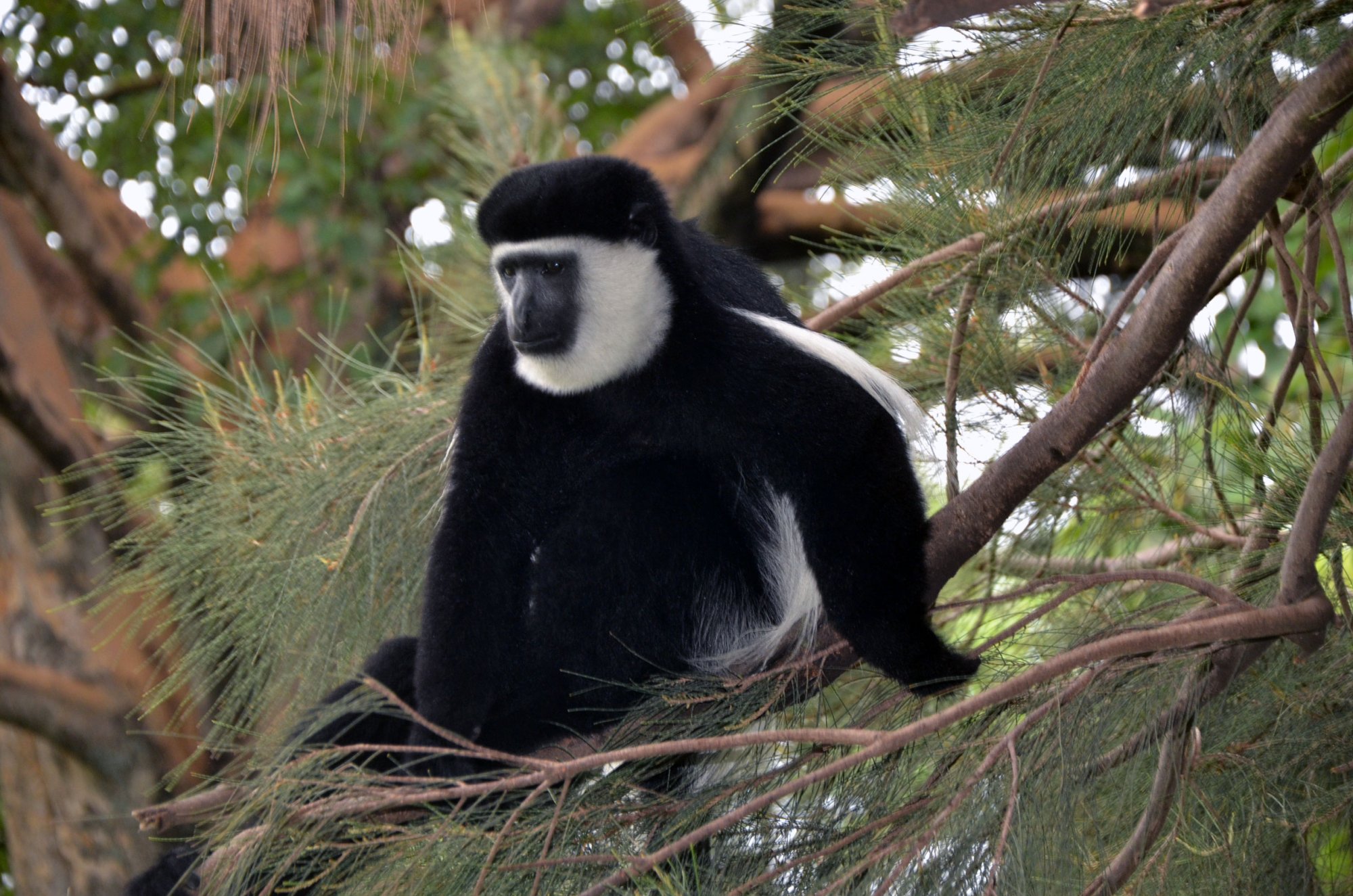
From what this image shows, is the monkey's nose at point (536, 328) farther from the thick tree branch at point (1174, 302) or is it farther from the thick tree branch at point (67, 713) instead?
the thick tree branch at point (67, 713)

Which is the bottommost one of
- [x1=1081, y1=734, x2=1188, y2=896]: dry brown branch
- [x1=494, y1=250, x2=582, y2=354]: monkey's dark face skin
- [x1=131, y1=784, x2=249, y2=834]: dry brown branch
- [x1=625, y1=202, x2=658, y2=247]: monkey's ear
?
[x1=131, y1=784, x2=249, y2=834]: dry brown branch

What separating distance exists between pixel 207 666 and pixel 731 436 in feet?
2.34

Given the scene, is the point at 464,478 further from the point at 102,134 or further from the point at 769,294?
the point at 102,134

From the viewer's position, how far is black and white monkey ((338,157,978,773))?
1.41 meters

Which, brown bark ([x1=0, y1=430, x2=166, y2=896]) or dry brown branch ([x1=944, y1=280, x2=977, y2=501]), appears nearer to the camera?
dry brown branch ([x1=944, y1=280, x2=977, y2=501])

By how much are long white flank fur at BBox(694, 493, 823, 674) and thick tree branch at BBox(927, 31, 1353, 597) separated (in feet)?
1.40

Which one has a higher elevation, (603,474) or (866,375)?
(866,375)

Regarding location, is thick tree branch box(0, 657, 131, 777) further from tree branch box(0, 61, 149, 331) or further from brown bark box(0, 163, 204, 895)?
tree branch box(0, 61, 149, 331)

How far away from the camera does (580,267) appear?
1.52 m

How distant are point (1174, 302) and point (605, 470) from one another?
29.8 inches

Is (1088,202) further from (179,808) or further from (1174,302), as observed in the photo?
(179,808)

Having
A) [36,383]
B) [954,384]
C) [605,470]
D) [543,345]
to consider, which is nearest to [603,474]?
[605,470]

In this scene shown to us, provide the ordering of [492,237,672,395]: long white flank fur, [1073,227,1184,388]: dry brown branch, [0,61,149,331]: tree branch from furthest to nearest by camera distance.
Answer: [0,61,149,331]: tree branch < [492,237,672,395]: long white flank fur < [1073,227,1184,388]: dry brown branch

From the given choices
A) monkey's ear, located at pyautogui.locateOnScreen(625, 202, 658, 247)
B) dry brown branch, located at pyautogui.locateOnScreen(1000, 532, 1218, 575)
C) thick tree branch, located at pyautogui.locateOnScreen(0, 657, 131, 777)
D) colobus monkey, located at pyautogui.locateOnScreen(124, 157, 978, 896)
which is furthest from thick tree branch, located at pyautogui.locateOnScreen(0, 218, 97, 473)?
dry brown branch, located at pyautogui.locateOnScreen(1000, 532, 1218, 575)
